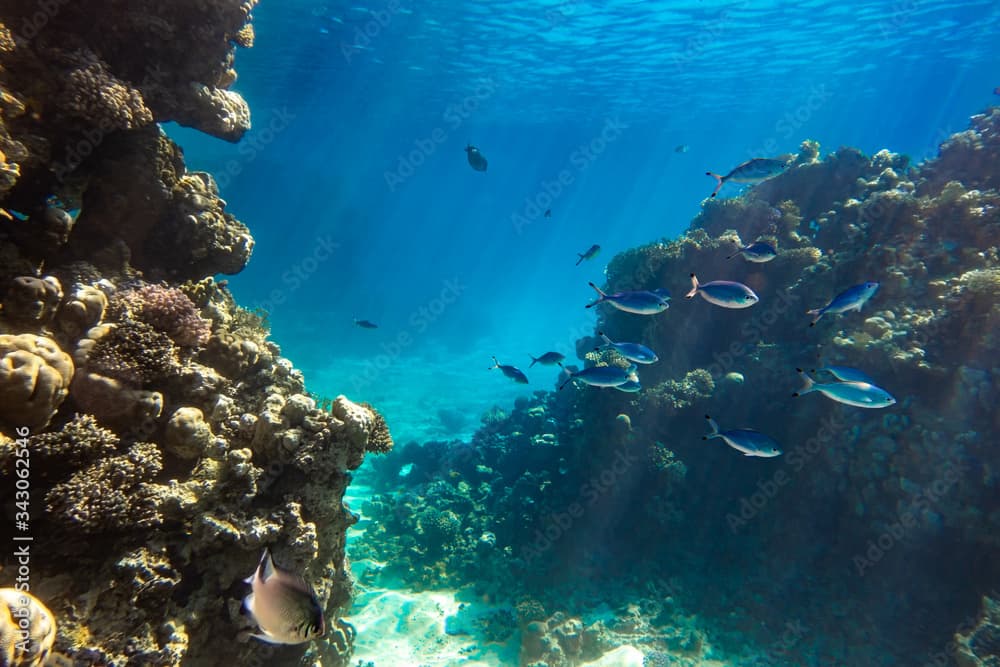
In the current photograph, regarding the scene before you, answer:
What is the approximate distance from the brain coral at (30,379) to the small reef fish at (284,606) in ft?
6.15

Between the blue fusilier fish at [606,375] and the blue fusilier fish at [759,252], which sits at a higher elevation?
the blue fusilier fish at [759,252]

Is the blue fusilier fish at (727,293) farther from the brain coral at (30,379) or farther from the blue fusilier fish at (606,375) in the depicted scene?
the brain coral at (30,379)

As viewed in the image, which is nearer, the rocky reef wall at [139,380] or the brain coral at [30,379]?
the brain coral at [30,379]

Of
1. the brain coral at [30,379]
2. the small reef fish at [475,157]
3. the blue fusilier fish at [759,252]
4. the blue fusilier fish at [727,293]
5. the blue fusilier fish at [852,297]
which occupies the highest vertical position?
the small reef fish at [475,157]

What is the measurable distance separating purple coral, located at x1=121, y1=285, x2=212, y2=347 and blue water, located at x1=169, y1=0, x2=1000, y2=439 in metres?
15.9

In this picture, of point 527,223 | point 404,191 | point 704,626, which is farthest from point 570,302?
point 704,626

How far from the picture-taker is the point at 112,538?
3.13m

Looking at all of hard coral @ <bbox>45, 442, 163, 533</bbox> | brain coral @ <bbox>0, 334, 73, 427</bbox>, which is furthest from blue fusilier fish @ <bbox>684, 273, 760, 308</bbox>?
brain coral @ <bbox>0, 334, 73, 427</bbox>

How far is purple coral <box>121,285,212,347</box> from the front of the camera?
3.72 metres

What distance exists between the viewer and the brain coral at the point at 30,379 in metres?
2.58

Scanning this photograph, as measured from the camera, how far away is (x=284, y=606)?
2.07 meters

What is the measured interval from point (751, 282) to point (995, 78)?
118 ft

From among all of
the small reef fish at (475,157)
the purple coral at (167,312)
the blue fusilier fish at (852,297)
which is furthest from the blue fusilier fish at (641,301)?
the small reef fish at (475,157)

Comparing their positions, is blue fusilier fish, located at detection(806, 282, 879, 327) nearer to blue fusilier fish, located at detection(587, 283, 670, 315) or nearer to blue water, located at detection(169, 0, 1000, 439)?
blue fusilier fish, located at detection(587, 283, 670, 315)
